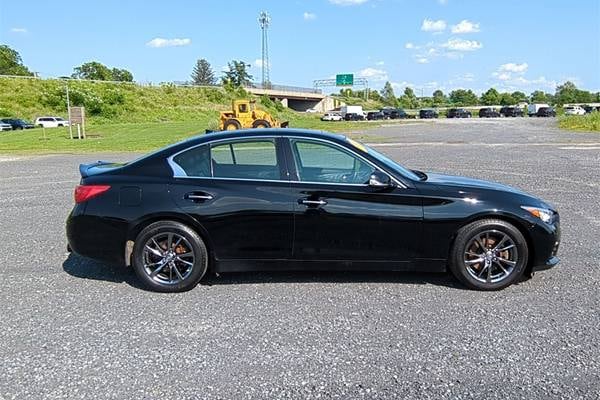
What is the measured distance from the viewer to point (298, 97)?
97.6m

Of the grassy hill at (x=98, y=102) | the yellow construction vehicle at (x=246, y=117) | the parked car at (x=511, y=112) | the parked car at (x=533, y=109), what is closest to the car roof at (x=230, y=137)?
the yellow construction vehicle at (x=246, y=117)

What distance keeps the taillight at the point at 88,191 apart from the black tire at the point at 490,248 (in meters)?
3.29

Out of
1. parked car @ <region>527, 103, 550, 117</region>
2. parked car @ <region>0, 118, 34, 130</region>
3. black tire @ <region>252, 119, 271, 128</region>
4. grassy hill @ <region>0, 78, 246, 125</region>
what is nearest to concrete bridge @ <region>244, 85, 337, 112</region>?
grassy hill @ <region>0, 78, 246, 125</region>

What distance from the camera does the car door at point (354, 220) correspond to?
407 centimetres

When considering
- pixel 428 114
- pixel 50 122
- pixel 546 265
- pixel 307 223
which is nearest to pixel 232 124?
pixel 307 223

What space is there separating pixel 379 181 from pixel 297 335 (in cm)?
156

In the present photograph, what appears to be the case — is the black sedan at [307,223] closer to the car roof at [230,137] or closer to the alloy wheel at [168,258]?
the alloy wheel at [168,258]

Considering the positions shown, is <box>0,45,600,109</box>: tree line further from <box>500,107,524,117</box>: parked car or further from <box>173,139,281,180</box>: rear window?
<box>173,139,281,180</box>: rear window

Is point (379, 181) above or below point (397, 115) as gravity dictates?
below

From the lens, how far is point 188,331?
135 inches

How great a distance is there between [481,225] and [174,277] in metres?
2.85

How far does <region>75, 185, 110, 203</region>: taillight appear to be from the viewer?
4.21 meters

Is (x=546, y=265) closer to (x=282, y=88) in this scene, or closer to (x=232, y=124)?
(x=232, y=124)

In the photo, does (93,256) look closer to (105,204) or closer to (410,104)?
(105,204)
